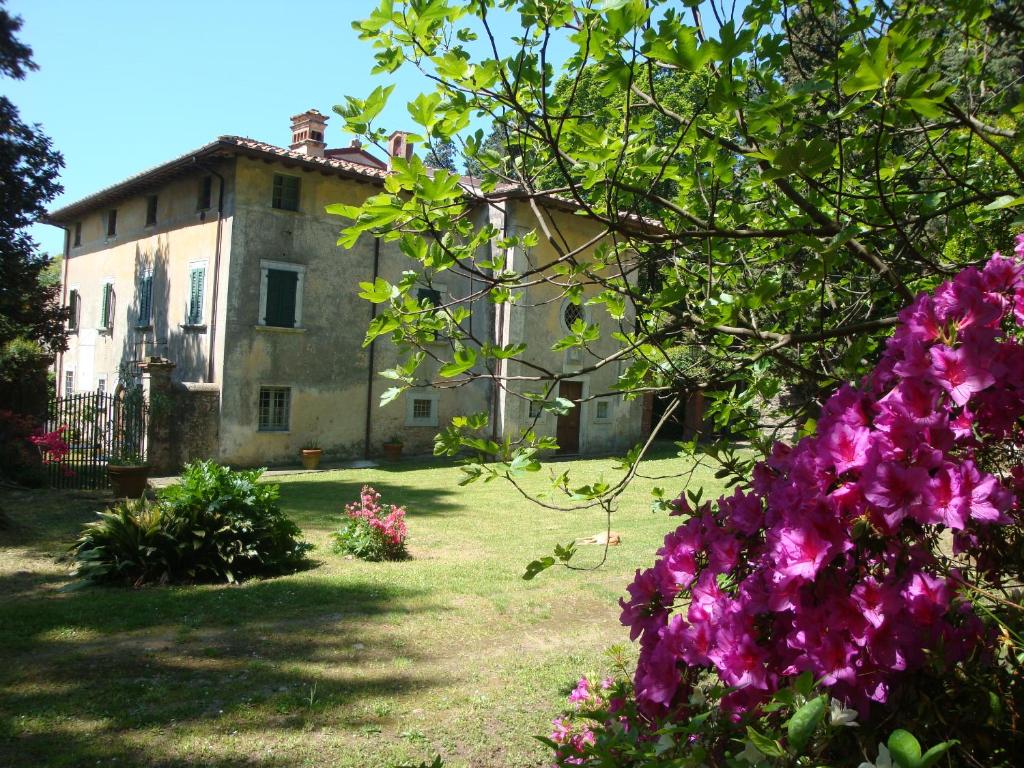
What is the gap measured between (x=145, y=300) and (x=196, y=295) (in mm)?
3582

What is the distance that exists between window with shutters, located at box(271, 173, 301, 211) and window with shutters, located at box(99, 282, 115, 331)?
848cm

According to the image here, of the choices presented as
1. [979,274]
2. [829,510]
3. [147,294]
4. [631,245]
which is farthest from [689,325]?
[147,294]

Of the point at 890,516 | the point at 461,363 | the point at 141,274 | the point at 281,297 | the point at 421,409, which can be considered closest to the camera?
the point at 890,516

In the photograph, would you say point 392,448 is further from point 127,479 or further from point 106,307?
point 106,307

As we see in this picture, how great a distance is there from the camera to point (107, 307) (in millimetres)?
24172

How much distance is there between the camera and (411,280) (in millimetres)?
2543

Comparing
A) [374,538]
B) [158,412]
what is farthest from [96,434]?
[374,538]

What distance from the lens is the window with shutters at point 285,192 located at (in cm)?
1870

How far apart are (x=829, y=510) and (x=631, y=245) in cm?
159

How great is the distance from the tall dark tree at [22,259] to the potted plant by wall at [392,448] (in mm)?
8060

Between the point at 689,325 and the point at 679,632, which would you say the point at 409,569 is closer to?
the point at 689,325

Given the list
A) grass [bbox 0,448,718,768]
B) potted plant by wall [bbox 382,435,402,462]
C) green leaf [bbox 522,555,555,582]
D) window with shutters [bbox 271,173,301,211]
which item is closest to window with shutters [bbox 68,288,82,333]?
window with shutters [bbox 271,173,301,211]

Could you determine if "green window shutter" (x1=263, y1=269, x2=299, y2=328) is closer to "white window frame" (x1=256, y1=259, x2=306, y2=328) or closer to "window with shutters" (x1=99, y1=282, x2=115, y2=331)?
"white window frame" (x1=256, y1=259, x2=306, y2=328)


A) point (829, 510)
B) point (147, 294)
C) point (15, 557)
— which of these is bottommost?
point (15, 557)
